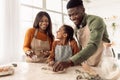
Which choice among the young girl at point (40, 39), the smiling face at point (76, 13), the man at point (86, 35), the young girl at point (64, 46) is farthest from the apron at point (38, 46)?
the smiling face at point (76, 13)

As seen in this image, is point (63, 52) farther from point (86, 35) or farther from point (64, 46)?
point (86, 35)

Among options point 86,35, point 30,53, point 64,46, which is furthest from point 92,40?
point 30,53

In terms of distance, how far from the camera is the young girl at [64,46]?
1.48m

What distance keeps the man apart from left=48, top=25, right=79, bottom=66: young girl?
2.9 inches

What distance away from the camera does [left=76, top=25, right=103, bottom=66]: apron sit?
1283mm

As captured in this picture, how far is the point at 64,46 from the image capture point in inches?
59.1

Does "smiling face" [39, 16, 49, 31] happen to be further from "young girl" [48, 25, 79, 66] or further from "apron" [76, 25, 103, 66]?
"apron" [76, 25, 103, 66]

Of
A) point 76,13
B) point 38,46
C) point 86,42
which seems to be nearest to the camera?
point 76,13

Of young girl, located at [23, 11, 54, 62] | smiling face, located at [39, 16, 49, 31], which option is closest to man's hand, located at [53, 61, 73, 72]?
young girl, located at [23, 11, 54, 62]

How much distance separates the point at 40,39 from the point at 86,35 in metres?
0.49

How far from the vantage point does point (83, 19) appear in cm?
132

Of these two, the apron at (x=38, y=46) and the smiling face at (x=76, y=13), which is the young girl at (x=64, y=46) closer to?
the apron at (x=38, y=46)

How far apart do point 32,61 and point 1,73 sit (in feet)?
1.79

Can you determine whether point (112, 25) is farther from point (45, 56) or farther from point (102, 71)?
point (102, 71)
